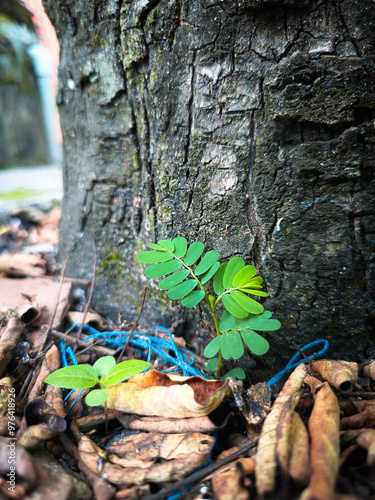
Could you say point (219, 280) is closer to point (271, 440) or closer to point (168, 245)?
point (168, 245)

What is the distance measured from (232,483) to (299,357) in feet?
2.15

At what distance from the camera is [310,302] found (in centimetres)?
137

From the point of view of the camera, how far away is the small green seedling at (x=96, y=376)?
3.49 ft

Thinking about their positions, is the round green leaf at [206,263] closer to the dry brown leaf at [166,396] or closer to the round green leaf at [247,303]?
the round green leaf at [247,303]

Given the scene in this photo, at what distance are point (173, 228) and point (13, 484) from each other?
3.45ft

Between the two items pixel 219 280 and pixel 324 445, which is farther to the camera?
pixel 219 280

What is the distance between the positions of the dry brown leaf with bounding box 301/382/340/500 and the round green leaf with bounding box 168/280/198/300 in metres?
0.55

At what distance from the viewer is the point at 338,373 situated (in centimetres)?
115

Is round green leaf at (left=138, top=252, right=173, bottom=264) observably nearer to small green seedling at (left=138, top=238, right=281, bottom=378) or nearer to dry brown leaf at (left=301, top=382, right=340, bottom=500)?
small green seedling at (left=138, top=238, right=281, bottom=378)

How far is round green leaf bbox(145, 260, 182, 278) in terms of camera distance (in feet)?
4.37

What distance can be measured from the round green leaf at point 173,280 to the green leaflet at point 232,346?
262 mm

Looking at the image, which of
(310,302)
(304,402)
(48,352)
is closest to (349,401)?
(304,402)

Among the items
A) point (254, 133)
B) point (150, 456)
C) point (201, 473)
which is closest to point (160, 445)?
point (150, 456)

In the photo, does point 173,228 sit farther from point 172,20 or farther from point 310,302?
point 172,20
